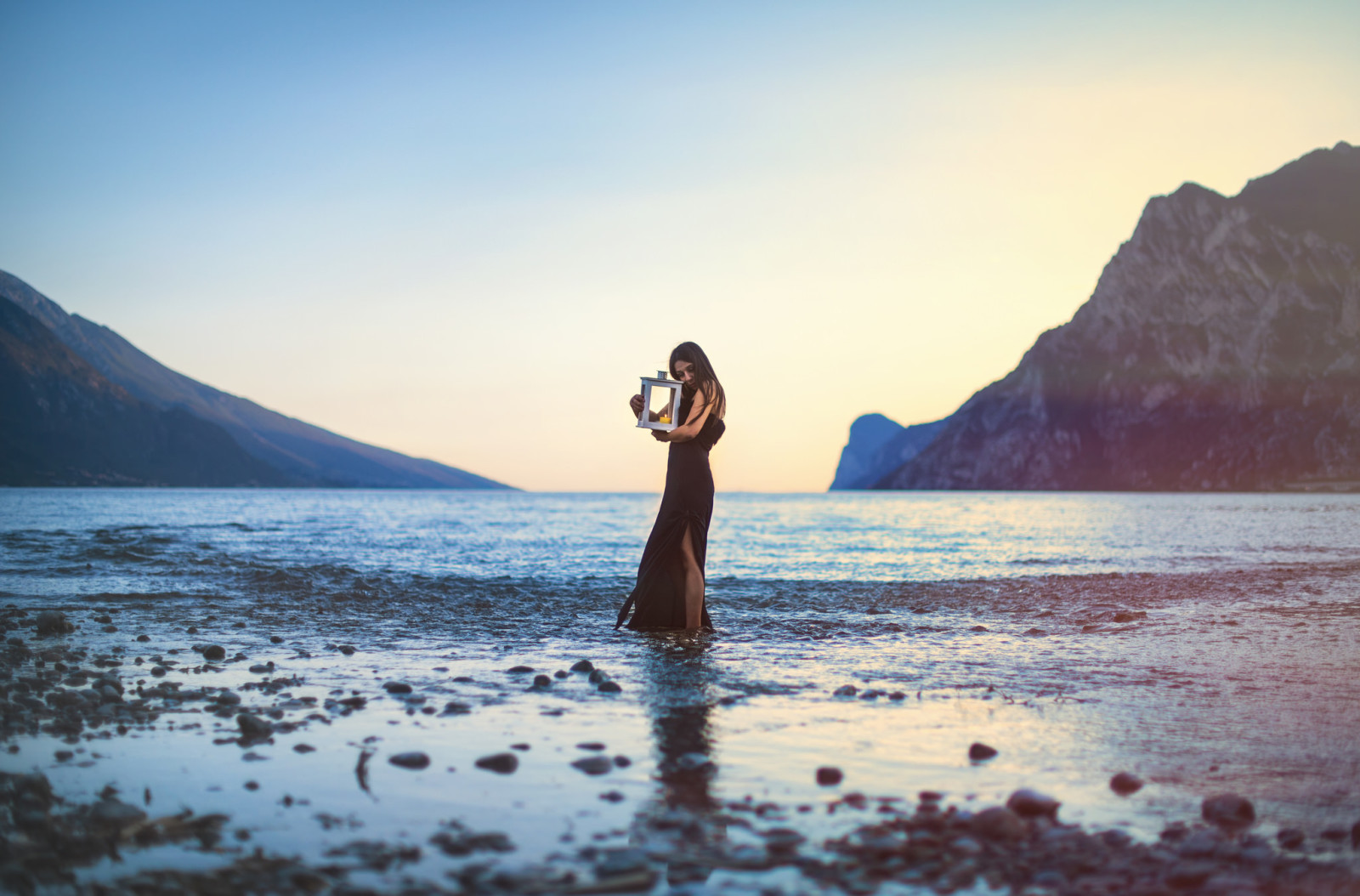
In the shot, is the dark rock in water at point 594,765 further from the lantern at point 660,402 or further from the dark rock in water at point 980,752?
the lantern at point 660,402

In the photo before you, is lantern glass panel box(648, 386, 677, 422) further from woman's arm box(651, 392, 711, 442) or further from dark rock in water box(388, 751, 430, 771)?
dark rock in water box(388, 751, 430, 771)

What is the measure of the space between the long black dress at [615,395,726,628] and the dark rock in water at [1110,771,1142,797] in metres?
6.54

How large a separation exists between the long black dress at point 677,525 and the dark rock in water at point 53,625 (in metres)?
6.92

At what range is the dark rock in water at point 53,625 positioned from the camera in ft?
34.7

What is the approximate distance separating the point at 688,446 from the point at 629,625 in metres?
2.50

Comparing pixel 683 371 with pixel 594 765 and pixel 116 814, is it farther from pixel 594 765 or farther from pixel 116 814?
pixel 116 814

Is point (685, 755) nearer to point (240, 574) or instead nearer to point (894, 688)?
point (894, 688)

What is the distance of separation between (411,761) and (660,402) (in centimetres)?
588

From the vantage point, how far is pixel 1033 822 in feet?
13.3

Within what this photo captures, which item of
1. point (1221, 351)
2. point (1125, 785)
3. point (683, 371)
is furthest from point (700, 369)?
point (1221, 351)

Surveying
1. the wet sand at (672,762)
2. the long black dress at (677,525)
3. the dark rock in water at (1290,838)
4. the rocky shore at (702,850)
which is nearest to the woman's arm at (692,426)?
the long black dress at (677,525)

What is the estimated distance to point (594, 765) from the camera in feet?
16.3

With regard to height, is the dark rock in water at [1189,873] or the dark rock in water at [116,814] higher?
the dark rock in water at [1189,873]

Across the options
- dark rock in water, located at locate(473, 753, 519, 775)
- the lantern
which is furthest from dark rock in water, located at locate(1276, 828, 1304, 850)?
the lantern
